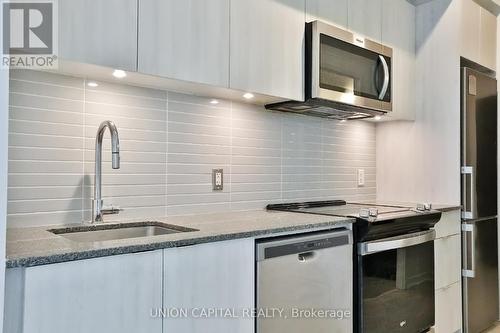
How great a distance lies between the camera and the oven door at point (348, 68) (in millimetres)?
2119

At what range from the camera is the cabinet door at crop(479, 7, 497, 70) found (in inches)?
124

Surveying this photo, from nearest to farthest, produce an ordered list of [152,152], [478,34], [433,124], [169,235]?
1. [169,235]
2. [152,152]
3. [433,124]
4. [478,34]

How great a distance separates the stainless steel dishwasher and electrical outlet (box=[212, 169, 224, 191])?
0.58 metres

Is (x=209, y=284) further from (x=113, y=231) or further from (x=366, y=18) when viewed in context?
(x=366, y=18)

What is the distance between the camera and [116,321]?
119 cm

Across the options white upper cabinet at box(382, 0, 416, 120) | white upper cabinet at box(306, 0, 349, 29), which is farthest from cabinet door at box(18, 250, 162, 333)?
white upper cabinet at box(382, 0, 416, 120)

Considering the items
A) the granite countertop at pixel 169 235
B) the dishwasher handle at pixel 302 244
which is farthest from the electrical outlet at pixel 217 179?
the dishwasher handle at pixel 302 244

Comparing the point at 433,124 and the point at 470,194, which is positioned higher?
the point at 433,124

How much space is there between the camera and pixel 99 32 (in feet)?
4.67

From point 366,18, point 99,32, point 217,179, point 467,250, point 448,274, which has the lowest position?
point 448,274

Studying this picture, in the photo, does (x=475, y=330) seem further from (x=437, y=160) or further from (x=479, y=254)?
(x=437, y=160)

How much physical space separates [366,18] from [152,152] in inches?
63.6

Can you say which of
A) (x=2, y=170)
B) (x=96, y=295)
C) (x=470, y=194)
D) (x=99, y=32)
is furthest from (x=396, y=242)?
(x=2, y=170)

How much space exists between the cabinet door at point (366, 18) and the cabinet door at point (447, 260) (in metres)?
1.40
